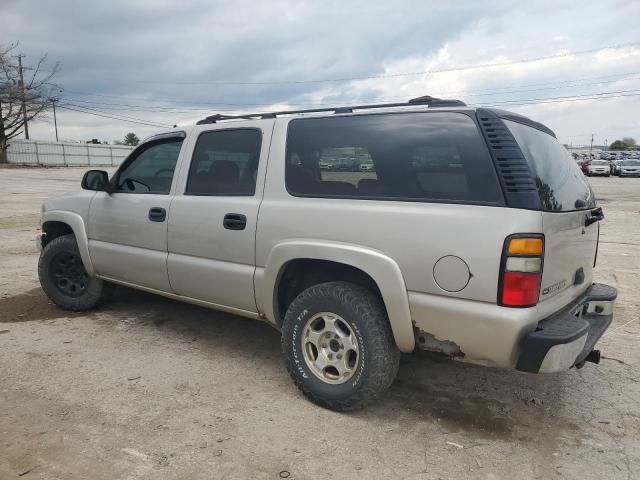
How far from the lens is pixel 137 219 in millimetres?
4203

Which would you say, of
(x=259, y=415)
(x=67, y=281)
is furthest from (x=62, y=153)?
(x=259, y=415)

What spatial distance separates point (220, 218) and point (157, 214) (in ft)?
2.38

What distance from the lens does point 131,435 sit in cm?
285

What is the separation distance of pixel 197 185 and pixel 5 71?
53531 mm

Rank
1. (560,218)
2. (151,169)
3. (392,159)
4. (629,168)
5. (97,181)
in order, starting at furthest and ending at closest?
(629,168) < (97,181) < (151,169) < (392,159) < (560,218)

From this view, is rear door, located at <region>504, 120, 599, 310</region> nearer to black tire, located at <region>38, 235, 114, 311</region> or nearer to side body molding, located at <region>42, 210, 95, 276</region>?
side body molding, located at <region>42, 210, 95, 276</region>

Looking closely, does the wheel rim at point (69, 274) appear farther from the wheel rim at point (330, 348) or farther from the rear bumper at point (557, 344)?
the rear bumper at point (557, 344)

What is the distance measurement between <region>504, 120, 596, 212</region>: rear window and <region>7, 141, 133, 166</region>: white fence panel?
154 ft

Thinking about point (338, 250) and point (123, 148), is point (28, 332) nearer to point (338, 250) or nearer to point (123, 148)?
point (338, 250)

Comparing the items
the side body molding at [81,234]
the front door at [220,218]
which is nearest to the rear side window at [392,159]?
the front door at [220,218]

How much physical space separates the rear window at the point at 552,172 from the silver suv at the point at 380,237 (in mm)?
15

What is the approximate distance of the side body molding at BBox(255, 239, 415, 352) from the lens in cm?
279

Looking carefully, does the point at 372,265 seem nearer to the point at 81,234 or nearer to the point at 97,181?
the point at 97,181

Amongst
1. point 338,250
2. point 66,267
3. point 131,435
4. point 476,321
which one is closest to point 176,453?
point 131,435
